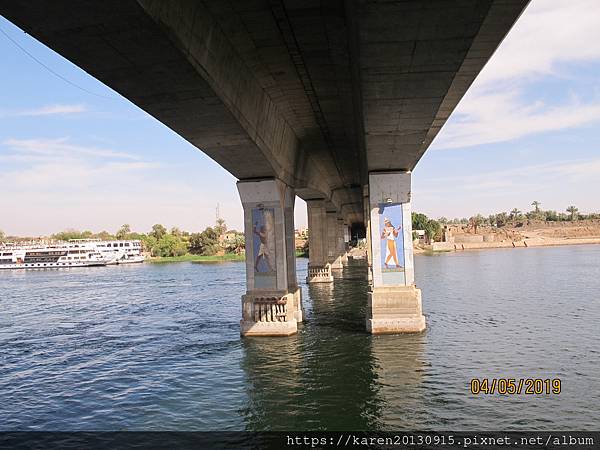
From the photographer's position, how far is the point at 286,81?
1995cm

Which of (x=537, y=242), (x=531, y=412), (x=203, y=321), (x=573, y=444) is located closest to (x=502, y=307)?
(x=203, y=321)

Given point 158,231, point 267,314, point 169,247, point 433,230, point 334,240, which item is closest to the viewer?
point 267,314

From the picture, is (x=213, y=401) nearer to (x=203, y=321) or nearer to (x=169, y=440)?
(x=169, y=440)

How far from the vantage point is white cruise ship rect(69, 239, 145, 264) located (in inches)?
5600

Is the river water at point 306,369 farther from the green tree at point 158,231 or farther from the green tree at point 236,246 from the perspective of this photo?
the green tree at point 158,231

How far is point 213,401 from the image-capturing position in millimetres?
17594

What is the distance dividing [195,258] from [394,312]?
417 ft

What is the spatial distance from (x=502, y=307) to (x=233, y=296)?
78.3 ft

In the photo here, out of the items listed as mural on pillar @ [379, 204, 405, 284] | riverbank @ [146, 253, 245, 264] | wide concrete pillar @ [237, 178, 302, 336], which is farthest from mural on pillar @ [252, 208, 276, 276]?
riverbank @ [146, 253, 245, 264]

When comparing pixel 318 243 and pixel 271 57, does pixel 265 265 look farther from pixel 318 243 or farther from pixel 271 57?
pixel 318 243

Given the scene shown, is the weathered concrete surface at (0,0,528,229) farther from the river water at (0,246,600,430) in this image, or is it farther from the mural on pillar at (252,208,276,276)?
the river water at (0,246,600,430)
